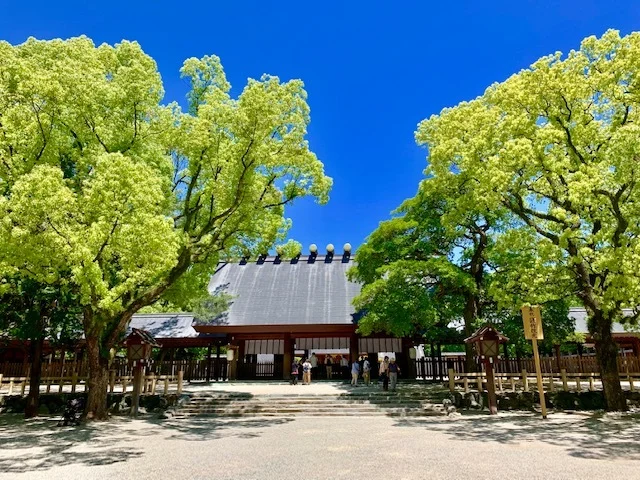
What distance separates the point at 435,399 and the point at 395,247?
596 cm

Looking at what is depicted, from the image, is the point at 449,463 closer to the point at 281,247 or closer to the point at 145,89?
the point at 281,247

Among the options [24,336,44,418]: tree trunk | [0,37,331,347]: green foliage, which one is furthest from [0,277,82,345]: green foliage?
[0,37,331,347]: green foliage

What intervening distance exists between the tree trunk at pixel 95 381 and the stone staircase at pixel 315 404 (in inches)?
88.7

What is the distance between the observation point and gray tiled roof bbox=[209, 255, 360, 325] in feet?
72.1

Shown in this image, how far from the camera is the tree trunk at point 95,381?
1200 cm

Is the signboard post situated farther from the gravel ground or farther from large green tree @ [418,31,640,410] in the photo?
the gravel ground

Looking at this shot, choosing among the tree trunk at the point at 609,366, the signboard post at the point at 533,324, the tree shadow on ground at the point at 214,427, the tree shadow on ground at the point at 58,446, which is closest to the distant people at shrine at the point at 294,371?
the tree shadow on ground at the point at 214,427

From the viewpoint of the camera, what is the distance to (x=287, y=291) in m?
24.7

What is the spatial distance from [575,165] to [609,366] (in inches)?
224

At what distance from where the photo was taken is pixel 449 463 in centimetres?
689

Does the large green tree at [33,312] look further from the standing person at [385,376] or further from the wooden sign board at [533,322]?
Result: the wooden sign board at [533,322]

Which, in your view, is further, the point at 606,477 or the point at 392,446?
the point at 392,446

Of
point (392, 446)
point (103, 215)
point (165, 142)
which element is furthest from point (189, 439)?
point (165, 142)

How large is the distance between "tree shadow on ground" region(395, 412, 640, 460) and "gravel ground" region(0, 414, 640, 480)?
21 millimetres
